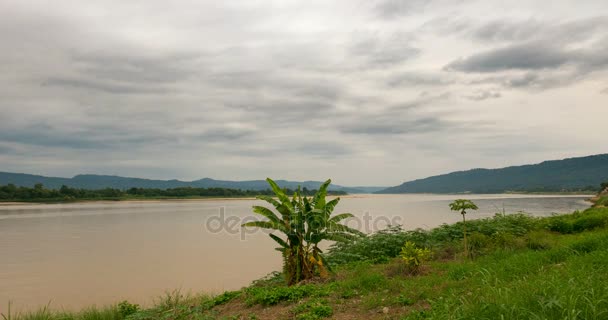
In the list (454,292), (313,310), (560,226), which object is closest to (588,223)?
(560,226)

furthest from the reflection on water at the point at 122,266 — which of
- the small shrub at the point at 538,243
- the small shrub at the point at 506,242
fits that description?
the small shrub at the point at 538,243

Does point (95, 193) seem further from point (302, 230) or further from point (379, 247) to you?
point (302, 230)

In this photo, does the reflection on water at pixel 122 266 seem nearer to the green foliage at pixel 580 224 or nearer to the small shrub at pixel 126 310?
the small shrub at pixel 126 310

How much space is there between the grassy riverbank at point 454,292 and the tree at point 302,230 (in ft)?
2.42

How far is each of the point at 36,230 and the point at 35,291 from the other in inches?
1056

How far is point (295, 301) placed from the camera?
8570mm

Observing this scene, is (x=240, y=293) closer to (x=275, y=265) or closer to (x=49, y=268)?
(x=275, y=265)

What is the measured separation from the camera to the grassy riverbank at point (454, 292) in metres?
5.18

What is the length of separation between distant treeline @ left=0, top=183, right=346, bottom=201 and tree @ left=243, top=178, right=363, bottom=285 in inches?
2560

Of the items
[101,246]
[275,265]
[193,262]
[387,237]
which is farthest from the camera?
[101,246]

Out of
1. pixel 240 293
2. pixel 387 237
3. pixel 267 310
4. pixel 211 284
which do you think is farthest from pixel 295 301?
pixel 211 284

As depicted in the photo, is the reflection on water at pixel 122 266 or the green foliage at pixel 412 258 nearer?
the green foliage at pixel 412 258

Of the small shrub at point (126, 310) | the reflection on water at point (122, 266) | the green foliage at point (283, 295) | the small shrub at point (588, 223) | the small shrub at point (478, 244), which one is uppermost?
the small shrub at point (588, 223)

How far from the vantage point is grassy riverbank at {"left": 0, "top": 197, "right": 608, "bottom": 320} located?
17.0 ft
